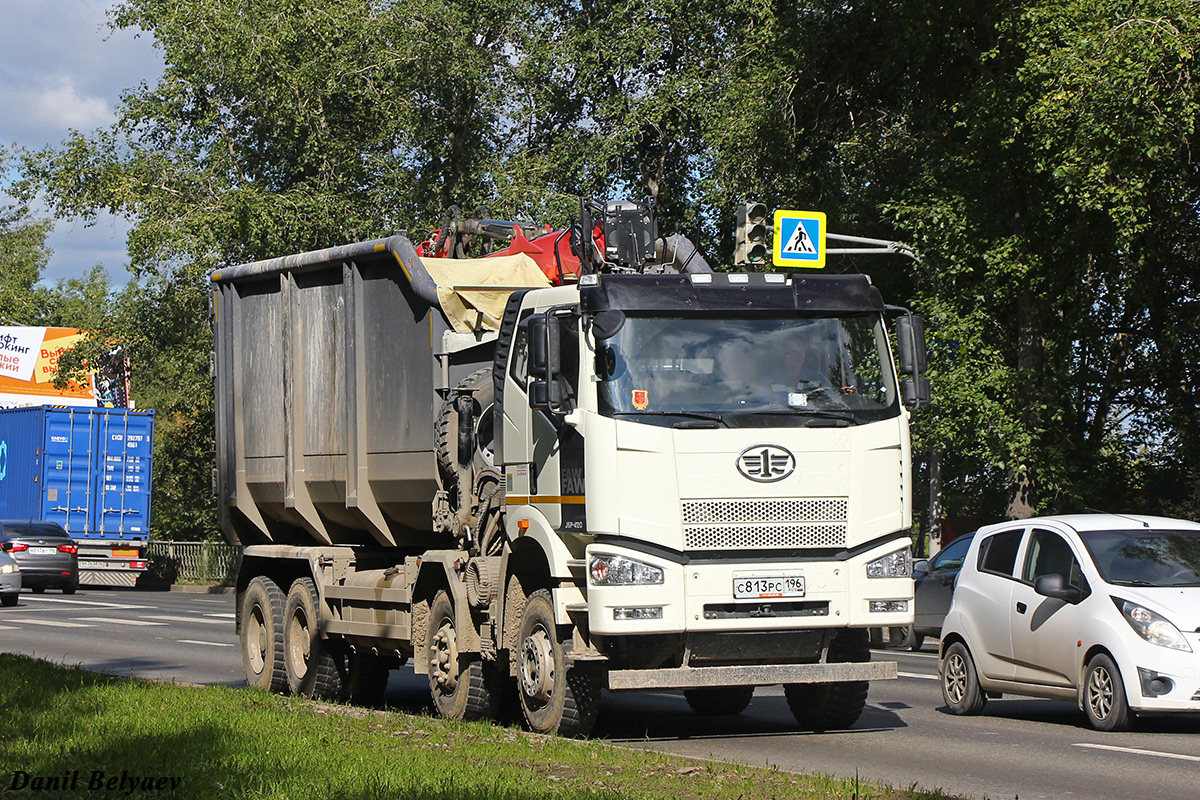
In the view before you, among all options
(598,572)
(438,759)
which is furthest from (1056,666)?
(438,759)

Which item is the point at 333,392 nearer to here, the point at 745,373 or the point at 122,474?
the point at 745,373

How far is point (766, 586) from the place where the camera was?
1016cm

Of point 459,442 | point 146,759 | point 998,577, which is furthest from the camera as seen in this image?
point 998,577

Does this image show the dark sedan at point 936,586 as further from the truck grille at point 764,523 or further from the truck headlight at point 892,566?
the truck grille at point 764,523

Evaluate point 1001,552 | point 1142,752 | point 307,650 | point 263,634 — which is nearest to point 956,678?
point 1001,552

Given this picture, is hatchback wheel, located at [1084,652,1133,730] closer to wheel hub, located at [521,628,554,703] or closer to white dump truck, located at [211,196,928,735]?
white dump truck, located at [211,196,928,735]

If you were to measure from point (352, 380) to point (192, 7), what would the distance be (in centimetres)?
2686

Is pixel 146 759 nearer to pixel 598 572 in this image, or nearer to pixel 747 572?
pixel 598 572

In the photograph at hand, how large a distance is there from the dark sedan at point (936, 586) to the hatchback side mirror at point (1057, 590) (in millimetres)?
7668

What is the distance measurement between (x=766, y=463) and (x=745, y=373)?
617 millimetres

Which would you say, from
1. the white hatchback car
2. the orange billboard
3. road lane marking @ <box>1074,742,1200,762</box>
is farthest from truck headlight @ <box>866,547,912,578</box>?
the orange billboard

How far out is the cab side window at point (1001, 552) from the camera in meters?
13.0

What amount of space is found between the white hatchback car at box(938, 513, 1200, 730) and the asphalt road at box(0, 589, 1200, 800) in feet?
1.02

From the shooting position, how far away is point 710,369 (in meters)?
10.3
